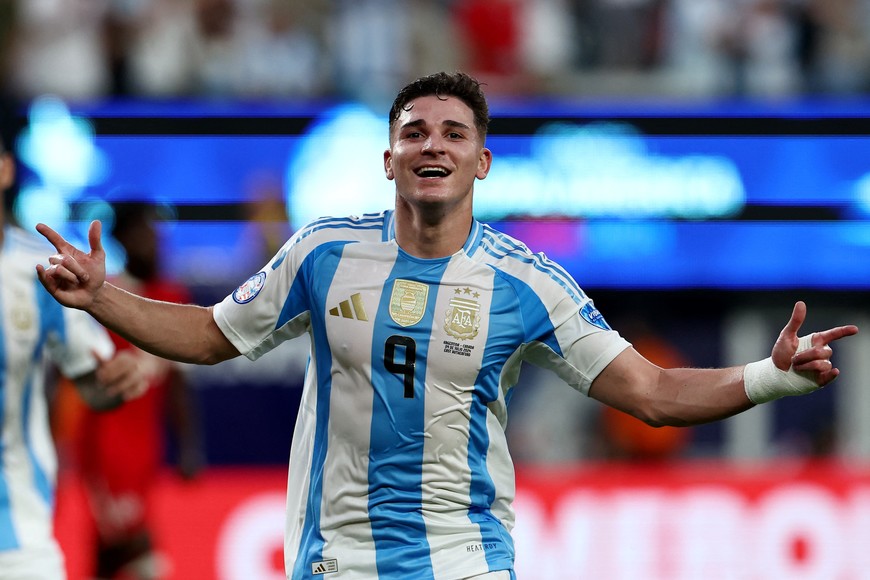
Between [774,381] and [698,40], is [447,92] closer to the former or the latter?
[774,381]

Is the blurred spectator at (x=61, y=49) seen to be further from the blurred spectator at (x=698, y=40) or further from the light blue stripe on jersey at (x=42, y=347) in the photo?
the light blue stripe on jersey at (x=42, y=347)

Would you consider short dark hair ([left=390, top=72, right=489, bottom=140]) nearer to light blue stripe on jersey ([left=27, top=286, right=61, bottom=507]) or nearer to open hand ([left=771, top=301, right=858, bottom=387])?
open hand ([left=771, top=301, right=858, bottom=387])

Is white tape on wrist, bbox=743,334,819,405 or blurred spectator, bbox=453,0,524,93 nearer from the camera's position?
white tape on wrist, bbox=743,334,819,405

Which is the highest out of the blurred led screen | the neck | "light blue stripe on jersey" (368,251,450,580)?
the blurred led screen

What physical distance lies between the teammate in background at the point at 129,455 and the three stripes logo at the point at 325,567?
13.8 feet

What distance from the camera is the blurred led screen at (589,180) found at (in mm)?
11594

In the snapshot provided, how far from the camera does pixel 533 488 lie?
938 centimetres

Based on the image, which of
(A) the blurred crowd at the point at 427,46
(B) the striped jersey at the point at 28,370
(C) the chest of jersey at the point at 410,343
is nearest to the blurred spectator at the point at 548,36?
(A) the blurred crowd at the point at 427,46

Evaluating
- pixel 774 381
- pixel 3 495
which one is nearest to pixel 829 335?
pixel 774 381

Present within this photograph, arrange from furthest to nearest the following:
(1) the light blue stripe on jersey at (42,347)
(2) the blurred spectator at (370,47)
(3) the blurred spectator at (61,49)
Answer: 1. (2) the blurred spectator at (370,47)
2. (3) the blurred spectator at (61,49)
3. (1) the light blue stripe on jersey at (42,347)

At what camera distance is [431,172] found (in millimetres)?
4277

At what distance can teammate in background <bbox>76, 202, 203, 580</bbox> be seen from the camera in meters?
8.37

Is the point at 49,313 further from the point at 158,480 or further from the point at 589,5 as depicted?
the point at 589,5

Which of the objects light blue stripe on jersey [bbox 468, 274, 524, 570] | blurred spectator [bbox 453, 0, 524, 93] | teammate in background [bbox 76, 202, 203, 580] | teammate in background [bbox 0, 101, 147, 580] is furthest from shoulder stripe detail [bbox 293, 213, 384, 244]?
blurred spectator [bbox 453, 0, 524, 93]
